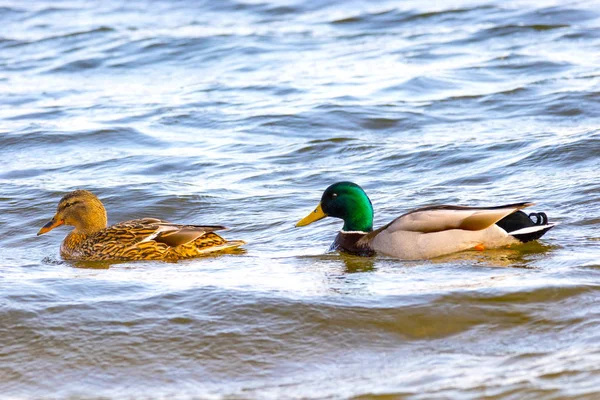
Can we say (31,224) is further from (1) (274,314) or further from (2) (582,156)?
(2) (582,156)

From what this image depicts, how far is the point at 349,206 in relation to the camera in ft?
30.8

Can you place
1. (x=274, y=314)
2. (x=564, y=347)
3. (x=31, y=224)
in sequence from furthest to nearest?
(x=31, y=224) → (x=274, y=314) → (x=564, y=347)

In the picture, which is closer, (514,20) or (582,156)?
(582,156)

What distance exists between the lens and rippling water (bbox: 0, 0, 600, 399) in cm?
611

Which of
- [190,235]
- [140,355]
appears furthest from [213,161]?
[140,355]

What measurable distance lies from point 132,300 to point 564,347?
2732 millimetres

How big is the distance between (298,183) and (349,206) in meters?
2.40

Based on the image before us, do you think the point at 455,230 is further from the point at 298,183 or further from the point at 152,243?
the point at 298,183

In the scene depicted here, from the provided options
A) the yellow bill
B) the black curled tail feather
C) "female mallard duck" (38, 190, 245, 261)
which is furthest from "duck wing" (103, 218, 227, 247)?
the black curled tail feather

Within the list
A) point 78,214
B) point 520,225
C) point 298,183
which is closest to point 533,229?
point 520,225

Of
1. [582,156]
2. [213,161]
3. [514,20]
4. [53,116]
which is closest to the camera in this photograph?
[582,156]

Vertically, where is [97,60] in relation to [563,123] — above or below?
above

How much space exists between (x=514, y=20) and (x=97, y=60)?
7597mm

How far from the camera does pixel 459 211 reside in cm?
870
